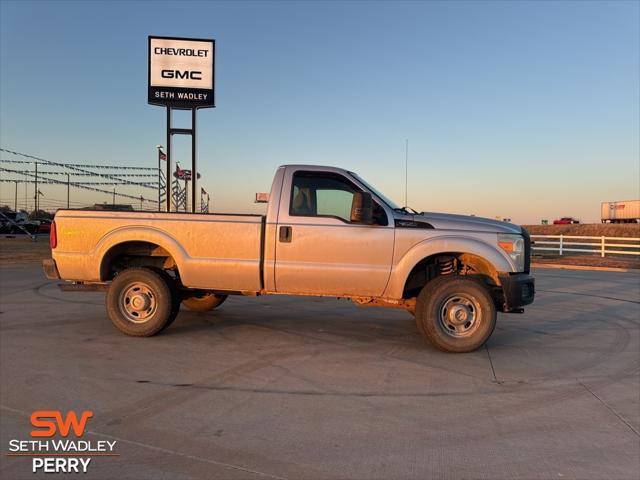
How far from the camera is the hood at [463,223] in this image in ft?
18.9

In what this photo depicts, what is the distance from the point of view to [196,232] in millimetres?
6078

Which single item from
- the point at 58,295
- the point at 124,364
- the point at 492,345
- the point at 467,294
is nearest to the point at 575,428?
the point at 467,294

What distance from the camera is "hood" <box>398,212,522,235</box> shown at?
5758 millimetres

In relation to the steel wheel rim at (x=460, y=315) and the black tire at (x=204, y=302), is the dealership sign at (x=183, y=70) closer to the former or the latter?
the black tire at (x=204, y=302)

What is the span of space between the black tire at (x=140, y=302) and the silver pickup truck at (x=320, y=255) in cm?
1

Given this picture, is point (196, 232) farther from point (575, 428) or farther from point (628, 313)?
point (628, 313)

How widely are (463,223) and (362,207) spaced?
1.28 meters

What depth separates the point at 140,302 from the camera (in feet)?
20.6

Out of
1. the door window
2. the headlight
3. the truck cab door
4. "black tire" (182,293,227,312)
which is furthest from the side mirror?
"black tire" (182,293,227,312)

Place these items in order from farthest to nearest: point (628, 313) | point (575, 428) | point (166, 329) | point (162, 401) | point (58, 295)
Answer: point (58, 295) < point (628, 313) < point (166, 329) < point (162, 401) < point (575, 428)

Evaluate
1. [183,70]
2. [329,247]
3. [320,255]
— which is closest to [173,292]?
[320,255]

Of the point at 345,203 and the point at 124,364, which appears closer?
the point at 124,364

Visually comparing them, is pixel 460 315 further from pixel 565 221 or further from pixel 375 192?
pixel 565 221

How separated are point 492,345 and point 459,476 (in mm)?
3595
